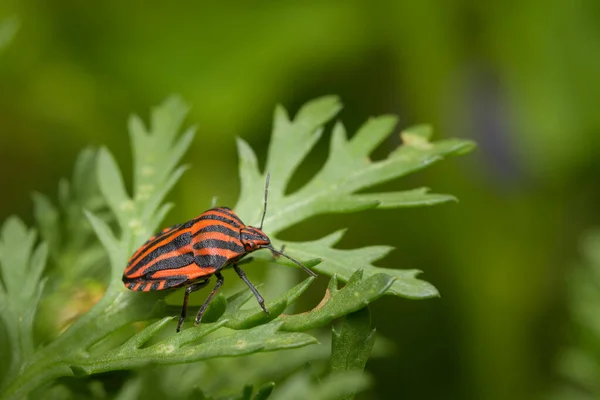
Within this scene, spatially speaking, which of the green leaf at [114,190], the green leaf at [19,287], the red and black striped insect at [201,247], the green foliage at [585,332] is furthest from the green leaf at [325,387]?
the green foliage at [585,332]

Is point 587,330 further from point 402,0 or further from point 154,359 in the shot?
point 402,0

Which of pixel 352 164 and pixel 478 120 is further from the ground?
pixel 352 164

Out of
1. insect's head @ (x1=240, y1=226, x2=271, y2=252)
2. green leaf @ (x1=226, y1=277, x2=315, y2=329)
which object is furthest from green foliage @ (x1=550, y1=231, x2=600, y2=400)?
green leaf @ (x1=226, y1=277, x2=315, y2=329)

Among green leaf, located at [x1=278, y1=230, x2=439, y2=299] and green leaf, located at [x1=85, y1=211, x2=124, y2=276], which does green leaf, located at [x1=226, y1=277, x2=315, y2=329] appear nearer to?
green leaf, located at [x1=278, y1=230, x2=439, y2=299]

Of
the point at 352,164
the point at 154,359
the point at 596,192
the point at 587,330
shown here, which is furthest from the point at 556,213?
the point at 154,359

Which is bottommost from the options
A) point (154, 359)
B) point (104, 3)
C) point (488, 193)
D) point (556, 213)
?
point (556, 213)

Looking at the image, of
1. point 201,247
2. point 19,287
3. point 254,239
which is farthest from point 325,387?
point 19,287
